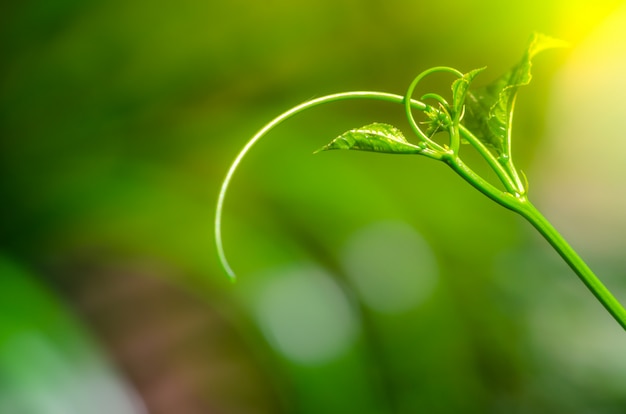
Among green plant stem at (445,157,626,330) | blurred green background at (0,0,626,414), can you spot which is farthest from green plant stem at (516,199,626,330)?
blurred green background at (0,0,626,414)

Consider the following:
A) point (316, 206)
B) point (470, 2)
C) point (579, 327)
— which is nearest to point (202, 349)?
point (316, 206)

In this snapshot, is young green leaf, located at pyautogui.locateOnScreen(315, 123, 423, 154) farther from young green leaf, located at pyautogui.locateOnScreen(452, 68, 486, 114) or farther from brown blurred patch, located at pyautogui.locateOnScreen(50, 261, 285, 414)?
brown blurred patch, located at pyautogui.locateOnScreen(50, 261, 285, 414)

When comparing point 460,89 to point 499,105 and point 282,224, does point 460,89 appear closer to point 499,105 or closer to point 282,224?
point 499,105

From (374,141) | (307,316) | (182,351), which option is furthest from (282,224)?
(374,141)

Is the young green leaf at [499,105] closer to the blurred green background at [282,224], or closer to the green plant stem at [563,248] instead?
the green plant stem at [563,248]

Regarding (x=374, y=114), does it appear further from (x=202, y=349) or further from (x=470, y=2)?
(x=202, y=349)
